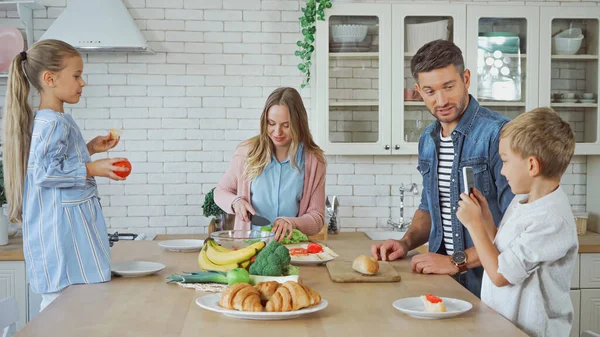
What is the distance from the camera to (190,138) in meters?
4.78

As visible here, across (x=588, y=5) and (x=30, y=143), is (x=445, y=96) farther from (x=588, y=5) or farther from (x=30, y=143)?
(x=588, y=5)

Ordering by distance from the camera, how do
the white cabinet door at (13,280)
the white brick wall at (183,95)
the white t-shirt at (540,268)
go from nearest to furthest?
A: the white t-shirt at (540,268) → the white cabinet door at (13,280) → the white brick wall at (183,95)

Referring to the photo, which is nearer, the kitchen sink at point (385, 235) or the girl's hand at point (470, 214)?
the girl's hand at point (470, 214)

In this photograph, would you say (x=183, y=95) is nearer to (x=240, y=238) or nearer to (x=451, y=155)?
(x=451, y=155)

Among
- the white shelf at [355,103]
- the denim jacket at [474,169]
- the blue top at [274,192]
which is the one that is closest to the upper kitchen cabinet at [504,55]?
the white shelf at [355,103]

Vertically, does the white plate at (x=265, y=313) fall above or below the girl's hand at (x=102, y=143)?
below

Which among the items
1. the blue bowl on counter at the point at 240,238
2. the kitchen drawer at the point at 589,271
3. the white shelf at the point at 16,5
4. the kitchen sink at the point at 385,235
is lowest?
the kitchen drawer at the point at 589,271

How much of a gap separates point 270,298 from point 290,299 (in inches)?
2.4

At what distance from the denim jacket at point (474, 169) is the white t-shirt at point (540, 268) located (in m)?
0.51

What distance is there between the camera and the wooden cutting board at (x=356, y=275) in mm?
2330

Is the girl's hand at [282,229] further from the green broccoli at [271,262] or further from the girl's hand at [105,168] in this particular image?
the girl's hand at [105,168]

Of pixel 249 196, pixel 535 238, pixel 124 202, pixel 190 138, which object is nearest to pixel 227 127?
pixel 190 138

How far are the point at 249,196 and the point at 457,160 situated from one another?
1097mm

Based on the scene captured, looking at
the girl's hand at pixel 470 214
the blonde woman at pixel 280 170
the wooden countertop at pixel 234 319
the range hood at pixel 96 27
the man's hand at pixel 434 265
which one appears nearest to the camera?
the wooden countertop at pixel 234 319
